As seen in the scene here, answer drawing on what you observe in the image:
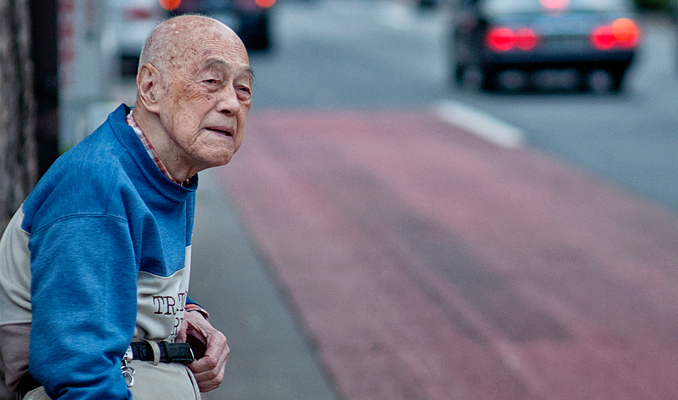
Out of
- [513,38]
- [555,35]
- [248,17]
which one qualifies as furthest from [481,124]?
[248,17]

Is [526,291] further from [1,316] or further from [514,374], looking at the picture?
[1,316]

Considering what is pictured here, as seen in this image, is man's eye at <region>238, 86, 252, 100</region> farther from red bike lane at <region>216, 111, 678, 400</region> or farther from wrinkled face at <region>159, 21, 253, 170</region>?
red bike lane at <region>216, 111, 678, 400</region>

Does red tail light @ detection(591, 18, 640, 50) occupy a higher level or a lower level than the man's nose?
lower

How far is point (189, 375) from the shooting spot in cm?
204

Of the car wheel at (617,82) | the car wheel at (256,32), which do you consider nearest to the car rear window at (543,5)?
the car wheel at (617,82)

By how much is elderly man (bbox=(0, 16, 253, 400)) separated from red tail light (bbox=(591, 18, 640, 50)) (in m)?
12.3

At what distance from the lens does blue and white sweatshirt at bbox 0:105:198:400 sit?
5.64 feet

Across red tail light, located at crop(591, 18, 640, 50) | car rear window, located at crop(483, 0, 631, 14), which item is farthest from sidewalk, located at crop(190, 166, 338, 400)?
red tail light, located at crop(591, 18, 640, 50)

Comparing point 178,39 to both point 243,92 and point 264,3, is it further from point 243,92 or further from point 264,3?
point 264,3

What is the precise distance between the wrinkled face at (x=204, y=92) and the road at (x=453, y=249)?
8.72 feet

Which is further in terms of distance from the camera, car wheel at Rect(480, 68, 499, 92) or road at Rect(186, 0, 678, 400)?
car wheel at Rect(480, 68, 499, 92)

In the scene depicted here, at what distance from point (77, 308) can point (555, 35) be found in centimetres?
1254

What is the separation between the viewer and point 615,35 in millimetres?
13547

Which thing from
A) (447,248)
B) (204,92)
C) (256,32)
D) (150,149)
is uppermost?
(204,92)
